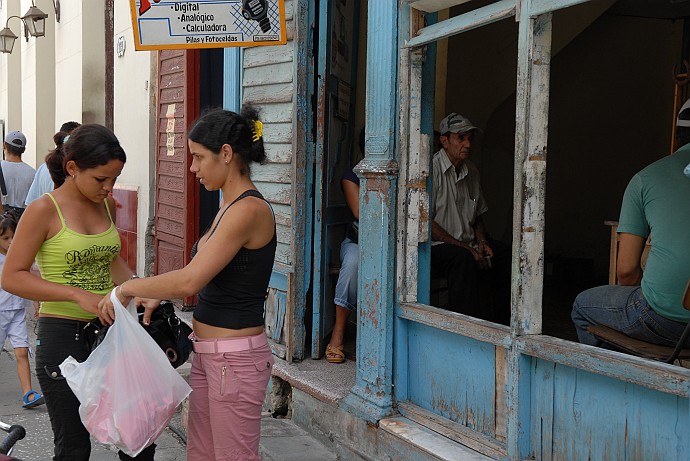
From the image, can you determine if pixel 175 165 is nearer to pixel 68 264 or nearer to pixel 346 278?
pixel 346 278

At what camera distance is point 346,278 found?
5.25m

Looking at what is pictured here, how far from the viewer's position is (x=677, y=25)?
830 cm

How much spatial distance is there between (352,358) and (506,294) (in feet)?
4.35

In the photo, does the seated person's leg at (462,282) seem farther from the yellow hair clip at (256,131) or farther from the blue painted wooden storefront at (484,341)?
the yellow hair clip at (256,131)

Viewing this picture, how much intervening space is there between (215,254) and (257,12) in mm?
2485

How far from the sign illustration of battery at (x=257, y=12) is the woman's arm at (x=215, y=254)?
224 cm

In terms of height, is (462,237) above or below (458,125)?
below

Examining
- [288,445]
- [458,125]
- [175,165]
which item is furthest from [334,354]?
[175,165]

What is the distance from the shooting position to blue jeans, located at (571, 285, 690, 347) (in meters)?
3.39

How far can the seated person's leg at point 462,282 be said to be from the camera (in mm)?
5250

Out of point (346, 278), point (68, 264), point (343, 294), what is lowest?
point (343, 294)

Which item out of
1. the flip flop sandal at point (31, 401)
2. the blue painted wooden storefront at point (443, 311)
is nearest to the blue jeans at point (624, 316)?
the blue painted wooden storefront at point (443, 311)

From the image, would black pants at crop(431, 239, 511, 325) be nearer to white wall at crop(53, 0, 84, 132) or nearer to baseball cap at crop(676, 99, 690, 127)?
baseball cap at crop(676, 99, 690, 127)

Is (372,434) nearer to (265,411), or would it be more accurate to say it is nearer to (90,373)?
(265,411)
